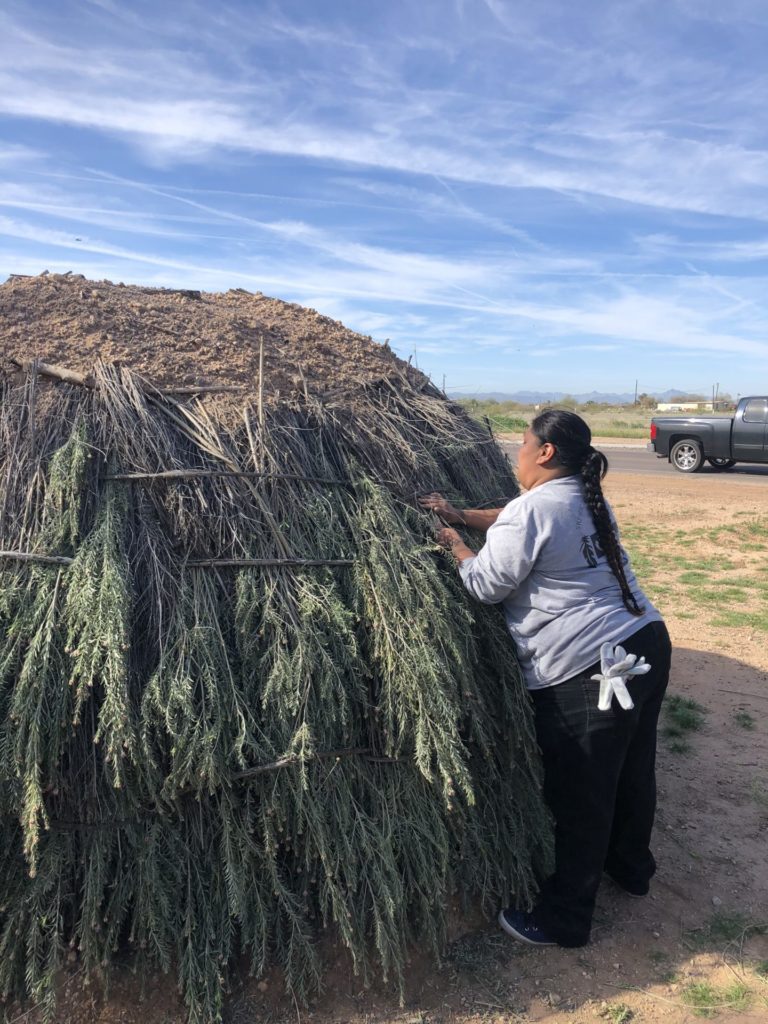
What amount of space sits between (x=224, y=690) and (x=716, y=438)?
16.3m

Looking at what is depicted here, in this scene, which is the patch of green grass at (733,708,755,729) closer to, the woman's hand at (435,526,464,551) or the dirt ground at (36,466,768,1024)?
the dirt ground at (36,466,768,1024)

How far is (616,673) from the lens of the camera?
9.30ft

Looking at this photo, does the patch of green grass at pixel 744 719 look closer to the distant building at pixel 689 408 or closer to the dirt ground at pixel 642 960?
the dirt ground at pixel 642 960

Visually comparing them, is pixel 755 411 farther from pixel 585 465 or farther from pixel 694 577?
pixel 585 465

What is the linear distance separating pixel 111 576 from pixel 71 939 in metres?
1.19

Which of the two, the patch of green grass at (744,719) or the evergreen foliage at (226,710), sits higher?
the evergreen foliage at (226,710)

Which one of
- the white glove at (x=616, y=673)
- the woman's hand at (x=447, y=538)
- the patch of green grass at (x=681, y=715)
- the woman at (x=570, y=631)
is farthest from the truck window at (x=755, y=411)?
the white glove at (x=616, y=673)

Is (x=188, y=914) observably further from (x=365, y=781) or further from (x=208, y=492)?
(x=208, y=492)

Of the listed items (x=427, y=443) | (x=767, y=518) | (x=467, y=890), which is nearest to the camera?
(x=467, y=890)

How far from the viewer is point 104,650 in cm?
260

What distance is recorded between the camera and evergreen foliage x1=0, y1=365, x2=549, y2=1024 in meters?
2.58

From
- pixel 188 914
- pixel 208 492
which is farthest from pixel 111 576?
pixel 188 914

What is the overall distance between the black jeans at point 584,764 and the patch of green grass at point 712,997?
0.40 metres

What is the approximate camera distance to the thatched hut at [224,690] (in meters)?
2.59
